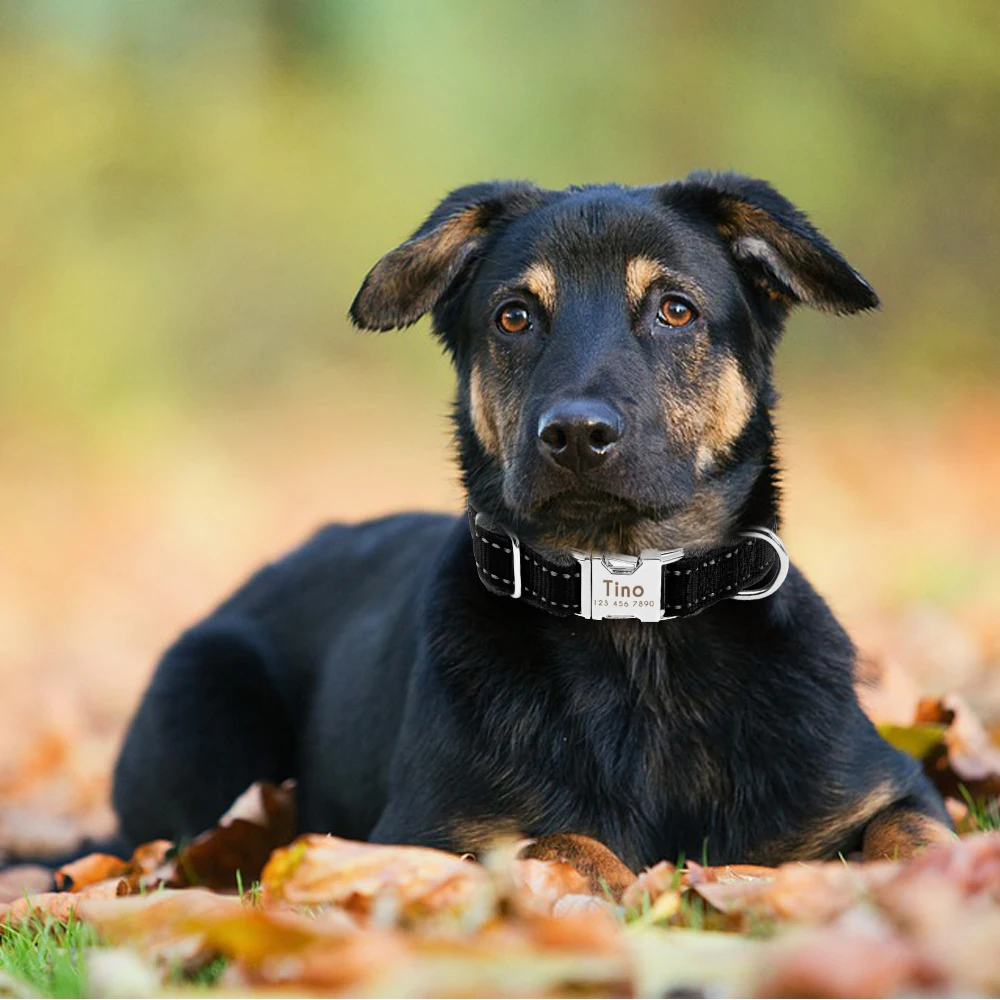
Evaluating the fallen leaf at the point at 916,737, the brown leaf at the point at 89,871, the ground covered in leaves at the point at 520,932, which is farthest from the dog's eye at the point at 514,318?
the brown leaf at the point at 89,871

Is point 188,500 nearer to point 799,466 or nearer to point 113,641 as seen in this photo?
point 113,641

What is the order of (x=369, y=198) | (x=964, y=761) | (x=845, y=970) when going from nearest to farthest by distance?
(x=845, y=970), (x=964, y=761), (x=369, y=198)

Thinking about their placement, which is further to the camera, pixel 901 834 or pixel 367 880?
pixel 901 834

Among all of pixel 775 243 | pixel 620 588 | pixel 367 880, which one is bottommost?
pixel 367 880

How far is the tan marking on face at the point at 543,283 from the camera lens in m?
4.28

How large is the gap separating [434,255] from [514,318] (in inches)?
13.0

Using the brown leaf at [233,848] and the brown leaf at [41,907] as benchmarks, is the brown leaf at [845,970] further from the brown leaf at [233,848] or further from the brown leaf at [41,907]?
the brown leaf at [233,848]

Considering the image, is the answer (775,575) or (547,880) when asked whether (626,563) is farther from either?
(547,880)

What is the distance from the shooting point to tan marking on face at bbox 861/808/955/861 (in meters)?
3.79

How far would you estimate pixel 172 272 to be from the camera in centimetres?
1627

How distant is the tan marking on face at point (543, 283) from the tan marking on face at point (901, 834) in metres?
1.60

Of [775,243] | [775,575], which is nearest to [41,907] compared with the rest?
[775,575]

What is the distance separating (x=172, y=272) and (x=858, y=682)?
1297 cm

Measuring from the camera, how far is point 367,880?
3191mm
